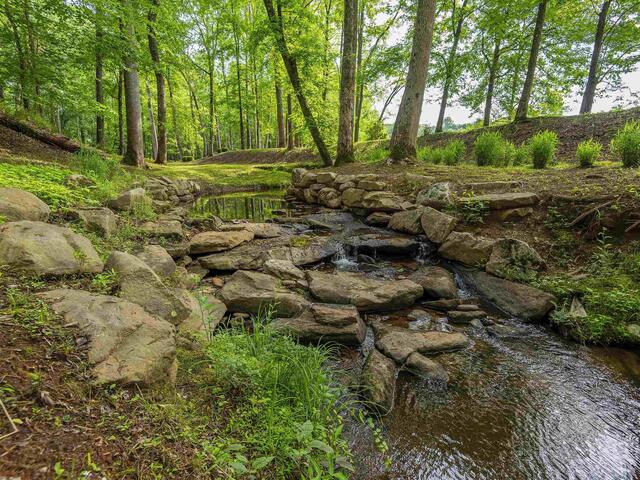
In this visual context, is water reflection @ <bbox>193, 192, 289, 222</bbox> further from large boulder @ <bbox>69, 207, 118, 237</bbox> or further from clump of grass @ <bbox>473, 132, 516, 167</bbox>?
clump of grass @ <bbox>473, 132, 516, 167</bbox>

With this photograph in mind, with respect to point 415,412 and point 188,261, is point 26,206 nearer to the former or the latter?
point 188,261

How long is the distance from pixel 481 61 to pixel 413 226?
620 inches

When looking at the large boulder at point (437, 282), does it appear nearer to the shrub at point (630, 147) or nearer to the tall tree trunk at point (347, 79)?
the shrub at point (630, 147)

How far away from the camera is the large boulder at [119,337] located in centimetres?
160

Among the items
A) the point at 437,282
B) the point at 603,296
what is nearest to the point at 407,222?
the point at 437,282

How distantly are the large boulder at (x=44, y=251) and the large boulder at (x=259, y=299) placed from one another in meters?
1.38

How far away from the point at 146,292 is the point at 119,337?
0.78 m

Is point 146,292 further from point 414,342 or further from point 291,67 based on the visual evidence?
point 291,67

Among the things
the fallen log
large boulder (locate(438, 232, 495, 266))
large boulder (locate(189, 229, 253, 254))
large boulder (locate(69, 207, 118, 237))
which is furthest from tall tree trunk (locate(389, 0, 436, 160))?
the fallen log

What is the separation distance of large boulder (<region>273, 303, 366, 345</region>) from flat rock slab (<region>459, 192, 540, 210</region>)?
330 cm

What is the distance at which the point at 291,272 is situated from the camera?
439cm

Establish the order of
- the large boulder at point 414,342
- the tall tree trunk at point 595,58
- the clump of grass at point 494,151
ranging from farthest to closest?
the tall tree trunk at point 595,58 < the clump of grass at point 494,151 < the large boulder at point 414,342

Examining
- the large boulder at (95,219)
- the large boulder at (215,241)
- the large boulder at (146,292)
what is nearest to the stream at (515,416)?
the large boulder at (146,292)

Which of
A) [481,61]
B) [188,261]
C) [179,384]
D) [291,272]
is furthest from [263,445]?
[481,61]
